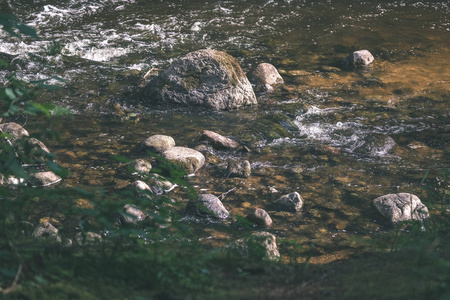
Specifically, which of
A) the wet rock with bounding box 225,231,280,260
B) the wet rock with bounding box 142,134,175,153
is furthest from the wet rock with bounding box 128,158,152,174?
the wet rock with bounding box 225,231,280,260

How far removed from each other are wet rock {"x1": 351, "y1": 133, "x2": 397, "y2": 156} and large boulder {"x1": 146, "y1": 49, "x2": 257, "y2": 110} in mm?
1999

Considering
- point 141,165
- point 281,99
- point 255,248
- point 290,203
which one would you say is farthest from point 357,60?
point 255,248

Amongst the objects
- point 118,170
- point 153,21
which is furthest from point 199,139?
point 153,21

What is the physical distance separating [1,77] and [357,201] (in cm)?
619

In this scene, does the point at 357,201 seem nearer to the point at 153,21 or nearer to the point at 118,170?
the point at 118,170

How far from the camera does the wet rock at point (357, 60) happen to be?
928 cm

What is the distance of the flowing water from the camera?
512cm

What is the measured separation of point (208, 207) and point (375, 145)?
279 cm

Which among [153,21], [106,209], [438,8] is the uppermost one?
[106,209]

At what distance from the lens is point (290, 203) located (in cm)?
481

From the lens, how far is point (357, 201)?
5.02 meters

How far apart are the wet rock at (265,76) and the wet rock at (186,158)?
292 cm

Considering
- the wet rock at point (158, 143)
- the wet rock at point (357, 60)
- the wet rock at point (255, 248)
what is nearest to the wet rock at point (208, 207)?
the wet rock at point (255, 248)

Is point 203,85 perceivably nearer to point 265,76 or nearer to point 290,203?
point 265,76
